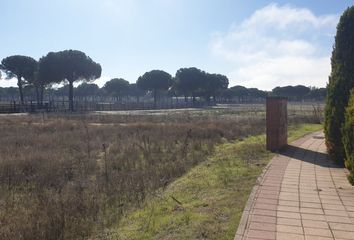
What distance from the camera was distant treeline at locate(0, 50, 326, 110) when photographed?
66.0 meters

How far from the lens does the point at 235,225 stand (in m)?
4.95

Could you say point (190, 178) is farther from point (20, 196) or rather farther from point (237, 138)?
point (237, 138)

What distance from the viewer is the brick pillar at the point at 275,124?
1185 centimetres

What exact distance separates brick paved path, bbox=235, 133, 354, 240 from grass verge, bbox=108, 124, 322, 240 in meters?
0.24

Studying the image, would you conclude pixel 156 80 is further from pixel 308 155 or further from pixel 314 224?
pixel 314 224

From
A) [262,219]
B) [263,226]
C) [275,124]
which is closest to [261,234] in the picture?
[263,226]

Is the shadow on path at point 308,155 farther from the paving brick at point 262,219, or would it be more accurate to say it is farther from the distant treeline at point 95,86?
the distant treeline at point 95,86

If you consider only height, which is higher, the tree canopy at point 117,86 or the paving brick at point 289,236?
the tree canopy at point 117,86

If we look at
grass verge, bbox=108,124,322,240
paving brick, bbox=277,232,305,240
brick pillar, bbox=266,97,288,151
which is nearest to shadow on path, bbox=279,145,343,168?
brick pillar, bbox=266,97,288,151

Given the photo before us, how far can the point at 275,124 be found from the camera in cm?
1198

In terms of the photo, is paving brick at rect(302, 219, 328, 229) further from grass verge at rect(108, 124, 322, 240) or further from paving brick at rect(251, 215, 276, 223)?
grass verge at rect(108, 124, 322, 240)

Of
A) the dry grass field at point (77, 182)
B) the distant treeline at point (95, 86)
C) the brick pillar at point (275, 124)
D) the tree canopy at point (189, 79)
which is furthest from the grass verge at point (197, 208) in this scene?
the tree canopy at point (189, 79)

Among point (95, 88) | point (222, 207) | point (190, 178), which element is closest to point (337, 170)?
point (190, 178)

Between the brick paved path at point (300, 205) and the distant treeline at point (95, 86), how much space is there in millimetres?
43523
